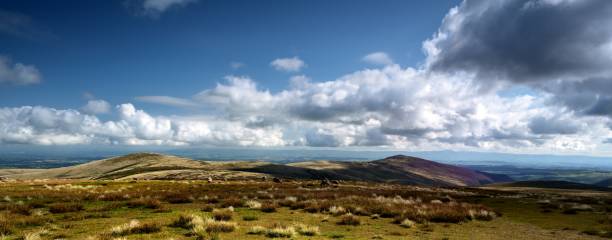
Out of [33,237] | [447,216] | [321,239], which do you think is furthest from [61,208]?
[447,216]

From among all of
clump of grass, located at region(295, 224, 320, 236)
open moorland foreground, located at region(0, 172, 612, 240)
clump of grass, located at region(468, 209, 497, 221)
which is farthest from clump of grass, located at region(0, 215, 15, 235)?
clump of grass, located at region(468, 209, 497, 221)

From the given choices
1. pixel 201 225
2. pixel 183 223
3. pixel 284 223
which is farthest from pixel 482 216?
pixel 183 223

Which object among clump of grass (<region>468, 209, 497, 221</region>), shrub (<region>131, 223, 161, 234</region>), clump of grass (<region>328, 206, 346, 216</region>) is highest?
shrub (<region>131, 223, 161, 234</region>)

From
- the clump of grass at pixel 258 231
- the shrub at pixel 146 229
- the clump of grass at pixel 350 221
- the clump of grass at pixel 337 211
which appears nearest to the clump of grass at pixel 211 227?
the clump of grass at pixel 258 231

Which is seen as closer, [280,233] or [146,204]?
[280,233]

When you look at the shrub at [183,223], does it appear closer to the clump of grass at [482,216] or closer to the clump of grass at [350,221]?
the clump of grass at [350,221]

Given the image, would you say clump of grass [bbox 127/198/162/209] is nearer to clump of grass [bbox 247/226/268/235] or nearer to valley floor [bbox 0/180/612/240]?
valley floor [bbox 0/180/612/240]

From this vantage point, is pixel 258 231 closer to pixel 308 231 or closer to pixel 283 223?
pixel 308 231

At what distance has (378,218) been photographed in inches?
914

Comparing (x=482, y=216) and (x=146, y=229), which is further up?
(x=146, y=229)

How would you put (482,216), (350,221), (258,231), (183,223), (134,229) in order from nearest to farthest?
(134,229), (258,231), (183,223), (350,221), (482,216)

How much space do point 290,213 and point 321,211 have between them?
223cm

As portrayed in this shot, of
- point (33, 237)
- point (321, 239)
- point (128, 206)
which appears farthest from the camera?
point (128, 206)

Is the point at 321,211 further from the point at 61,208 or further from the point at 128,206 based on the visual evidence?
the point at 61,208
